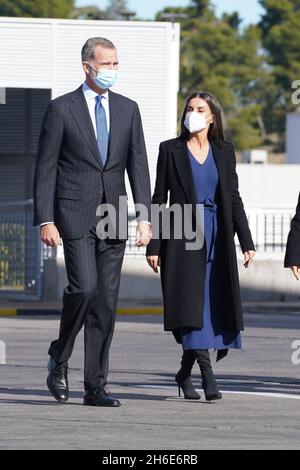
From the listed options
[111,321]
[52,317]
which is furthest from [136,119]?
[52,317]

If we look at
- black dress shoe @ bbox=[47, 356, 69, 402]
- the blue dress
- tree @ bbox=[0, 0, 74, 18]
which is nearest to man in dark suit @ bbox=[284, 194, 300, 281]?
the blue dress

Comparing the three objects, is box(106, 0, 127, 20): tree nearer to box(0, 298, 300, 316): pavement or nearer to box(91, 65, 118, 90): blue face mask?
box(0, 298, 300, 316): pavement

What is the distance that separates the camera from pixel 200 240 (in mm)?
9961

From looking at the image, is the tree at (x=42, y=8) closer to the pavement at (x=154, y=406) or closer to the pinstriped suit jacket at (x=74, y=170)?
the pavement at (x=154, y=406)

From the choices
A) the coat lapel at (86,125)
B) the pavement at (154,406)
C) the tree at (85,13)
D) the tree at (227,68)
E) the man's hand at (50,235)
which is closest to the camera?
the pavement at (154,406)

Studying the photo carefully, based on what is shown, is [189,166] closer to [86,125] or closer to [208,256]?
[208,256]

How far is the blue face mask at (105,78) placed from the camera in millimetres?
9547

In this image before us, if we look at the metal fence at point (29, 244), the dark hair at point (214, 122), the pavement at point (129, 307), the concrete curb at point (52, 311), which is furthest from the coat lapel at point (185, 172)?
the metal fence at point (29, 244)

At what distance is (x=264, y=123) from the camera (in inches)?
3863

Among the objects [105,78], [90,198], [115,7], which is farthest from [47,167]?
[115,7]

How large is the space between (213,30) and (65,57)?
214 ft

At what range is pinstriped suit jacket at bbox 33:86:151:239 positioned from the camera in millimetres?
9445

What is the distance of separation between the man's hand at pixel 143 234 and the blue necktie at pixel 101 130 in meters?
0.45
